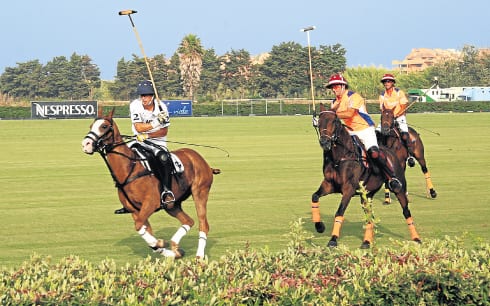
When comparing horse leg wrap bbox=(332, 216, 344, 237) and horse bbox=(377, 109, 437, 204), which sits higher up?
horse bbox=(377, 109, 437, 204)

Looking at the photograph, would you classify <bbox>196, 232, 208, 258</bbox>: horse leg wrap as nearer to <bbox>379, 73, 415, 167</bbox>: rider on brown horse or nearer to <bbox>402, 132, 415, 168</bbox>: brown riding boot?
<bbox>379, 73, 415, 167</bbox>: rider on brown horse

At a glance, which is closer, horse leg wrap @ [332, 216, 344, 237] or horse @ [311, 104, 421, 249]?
horse @ [311, 104, 421, 249]

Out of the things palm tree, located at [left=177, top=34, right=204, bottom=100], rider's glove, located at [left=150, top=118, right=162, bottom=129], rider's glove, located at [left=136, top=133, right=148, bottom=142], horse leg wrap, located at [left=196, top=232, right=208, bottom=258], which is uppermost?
palm tree, located at [left=177, top=34, right=204, bottom=100]

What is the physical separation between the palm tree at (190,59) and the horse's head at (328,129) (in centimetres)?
9720

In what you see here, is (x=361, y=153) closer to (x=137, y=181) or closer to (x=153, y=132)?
(x=153, y=132)

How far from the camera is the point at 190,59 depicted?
11144 cm

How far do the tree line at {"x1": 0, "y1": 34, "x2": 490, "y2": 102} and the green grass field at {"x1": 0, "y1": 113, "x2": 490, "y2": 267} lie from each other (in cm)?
7821

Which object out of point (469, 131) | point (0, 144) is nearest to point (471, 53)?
point (469, 131)

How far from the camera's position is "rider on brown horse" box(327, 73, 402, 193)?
13.5 m

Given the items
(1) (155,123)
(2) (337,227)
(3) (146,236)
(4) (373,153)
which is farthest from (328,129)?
(3) (146,236)

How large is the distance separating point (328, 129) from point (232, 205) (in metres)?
6.19

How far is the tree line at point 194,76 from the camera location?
4518 inches

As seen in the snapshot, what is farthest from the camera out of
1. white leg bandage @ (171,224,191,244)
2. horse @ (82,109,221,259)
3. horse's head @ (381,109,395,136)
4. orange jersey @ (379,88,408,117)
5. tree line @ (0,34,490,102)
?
tree line @ (0,34,490,102)

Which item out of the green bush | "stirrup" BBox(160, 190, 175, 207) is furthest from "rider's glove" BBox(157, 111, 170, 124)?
the green bush
